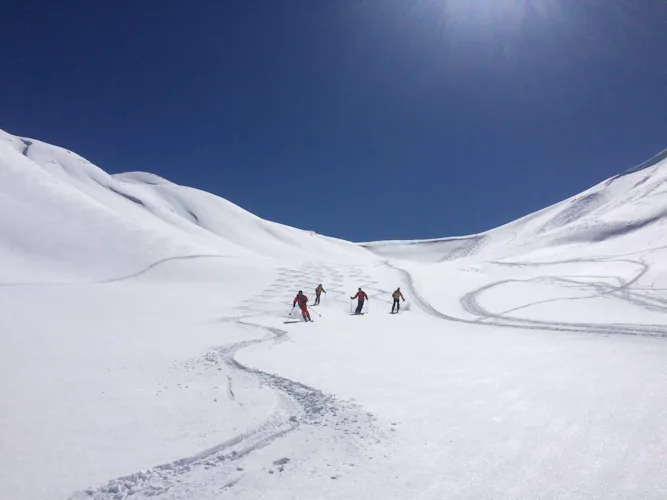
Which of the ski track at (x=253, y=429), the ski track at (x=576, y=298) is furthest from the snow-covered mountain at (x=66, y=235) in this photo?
the ski track at (x=576, y=298)

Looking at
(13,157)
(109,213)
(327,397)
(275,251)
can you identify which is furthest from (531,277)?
(275,251)

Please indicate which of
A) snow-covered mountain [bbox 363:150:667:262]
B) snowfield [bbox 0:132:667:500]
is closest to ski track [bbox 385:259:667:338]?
snowfield [bbox 0:132:667:500]

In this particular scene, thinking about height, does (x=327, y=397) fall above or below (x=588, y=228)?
below

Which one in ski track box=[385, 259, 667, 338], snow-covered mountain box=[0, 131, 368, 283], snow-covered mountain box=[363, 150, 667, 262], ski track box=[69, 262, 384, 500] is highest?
snow-covered mountain box=[363, 150, 667, 262]

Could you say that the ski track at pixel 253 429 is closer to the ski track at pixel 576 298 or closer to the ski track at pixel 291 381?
the ski track at pixel 291 381

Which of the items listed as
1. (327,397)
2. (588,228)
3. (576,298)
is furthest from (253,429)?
(588,228)

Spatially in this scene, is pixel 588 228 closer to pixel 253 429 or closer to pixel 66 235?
pixel 66 235

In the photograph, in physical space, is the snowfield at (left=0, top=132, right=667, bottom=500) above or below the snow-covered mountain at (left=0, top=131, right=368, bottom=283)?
below

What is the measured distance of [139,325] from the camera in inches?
578

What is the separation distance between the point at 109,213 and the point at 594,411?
4283cm

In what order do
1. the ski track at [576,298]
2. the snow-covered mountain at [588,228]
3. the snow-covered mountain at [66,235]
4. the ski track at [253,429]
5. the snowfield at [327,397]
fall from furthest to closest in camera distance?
the snow-covered mountain at [588,228]
the snow-covered mountain at [66,235]
the ski track at [576,298]
the snowfield at [327,397]
the ski track at [253,429]

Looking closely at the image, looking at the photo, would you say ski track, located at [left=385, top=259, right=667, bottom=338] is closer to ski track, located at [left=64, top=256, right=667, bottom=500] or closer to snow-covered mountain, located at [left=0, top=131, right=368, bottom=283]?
ski track, located at [left=64, top=256, right=667, bottom=500]

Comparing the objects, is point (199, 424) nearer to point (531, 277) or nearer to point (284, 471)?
point (284, 471)

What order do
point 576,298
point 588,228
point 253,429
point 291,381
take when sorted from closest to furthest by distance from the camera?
point 253,429 → point 291,381 → point 576,298 → point 588,228
